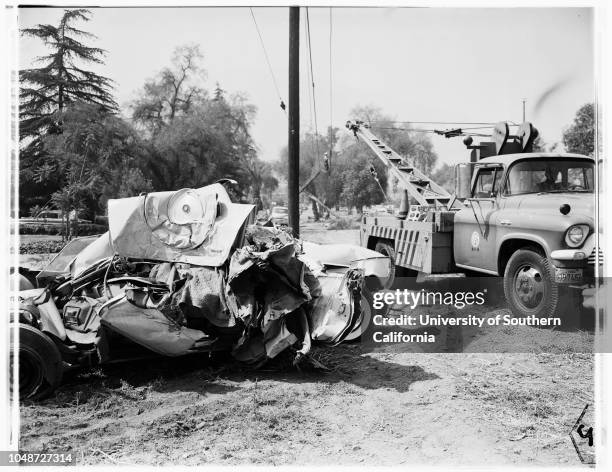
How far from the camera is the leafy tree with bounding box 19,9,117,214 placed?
3553mm

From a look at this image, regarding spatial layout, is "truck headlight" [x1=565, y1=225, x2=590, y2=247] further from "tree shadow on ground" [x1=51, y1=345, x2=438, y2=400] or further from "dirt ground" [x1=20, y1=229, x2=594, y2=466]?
"tree shadow on ground" [x1=51, y1=345, x2=438, y2=400]

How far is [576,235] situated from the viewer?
4.91 m

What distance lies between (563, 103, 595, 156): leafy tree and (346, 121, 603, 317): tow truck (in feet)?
1.46

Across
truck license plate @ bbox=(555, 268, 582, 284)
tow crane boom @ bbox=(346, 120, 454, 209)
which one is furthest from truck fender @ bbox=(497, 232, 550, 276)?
tow crane boom @ bbox=(346, 120, 454, 209)

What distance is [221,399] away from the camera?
389 cm

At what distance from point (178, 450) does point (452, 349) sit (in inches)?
79.9

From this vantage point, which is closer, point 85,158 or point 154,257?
point 154,257

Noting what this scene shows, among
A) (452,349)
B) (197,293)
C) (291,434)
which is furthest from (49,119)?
(452,349)

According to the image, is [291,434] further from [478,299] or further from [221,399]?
[478,299]

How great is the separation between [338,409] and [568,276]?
7.96ft

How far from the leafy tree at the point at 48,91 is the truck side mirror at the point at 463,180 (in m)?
3.95

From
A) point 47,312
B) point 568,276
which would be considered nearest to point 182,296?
point 47,312

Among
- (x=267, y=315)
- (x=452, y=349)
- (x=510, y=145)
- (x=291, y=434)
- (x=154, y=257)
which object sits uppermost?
(x=510, y=145)

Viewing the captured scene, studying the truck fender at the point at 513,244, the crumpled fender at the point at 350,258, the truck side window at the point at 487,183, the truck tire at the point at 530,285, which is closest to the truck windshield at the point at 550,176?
the truck side window at the point at 487,183
